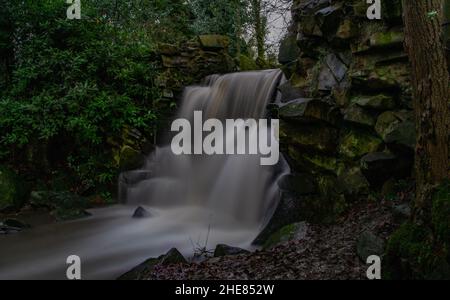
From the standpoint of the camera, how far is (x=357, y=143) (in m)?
6.61

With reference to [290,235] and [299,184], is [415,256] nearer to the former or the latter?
[290,235]

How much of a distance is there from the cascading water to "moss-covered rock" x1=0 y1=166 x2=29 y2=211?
5.66 ft

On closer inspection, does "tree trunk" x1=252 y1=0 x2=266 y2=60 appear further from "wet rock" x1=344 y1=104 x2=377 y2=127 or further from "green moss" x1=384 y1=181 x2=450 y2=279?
"green moss" x1=384 y1=181 x2=450 y2=279

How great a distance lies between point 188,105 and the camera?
1220 cm

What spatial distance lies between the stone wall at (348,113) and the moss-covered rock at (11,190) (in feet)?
22.0

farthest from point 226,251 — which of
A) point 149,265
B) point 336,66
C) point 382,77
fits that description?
point 336,66

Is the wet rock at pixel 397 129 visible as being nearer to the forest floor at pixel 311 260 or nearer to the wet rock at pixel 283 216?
the forest floor at pixel 311 260

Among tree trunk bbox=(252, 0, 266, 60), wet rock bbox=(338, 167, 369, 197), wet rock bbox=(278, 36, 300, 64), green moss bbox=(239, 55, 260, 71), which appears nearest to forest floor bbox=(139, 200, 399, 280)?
wet rock bbox=(338, 167, 369, 197)

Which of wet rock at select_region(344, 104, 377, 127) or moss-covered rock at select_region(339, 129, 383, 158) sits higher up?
wet rock at select_region(344, 104, 377, 127)

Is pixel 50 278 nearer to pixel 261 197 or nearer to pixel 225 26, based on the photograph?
pixel 261 197

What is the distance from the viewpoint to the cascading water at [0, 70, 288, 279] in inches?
263

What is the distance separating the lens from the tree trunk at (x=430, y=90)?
4012 millimetres

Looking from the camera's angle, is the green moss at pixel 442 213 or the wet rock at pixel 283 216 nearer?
the green moss at pixel 442 213

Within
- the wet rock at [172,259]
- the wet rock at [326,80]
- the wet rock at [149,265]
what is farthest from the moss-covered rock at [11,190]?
the wet rock at [326,80]
